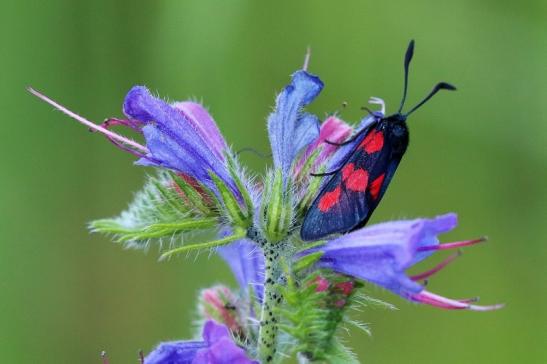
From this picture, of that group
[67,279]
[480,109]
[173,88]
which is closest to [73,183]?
[67,279]

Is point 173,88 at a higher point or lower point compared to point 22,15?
lower

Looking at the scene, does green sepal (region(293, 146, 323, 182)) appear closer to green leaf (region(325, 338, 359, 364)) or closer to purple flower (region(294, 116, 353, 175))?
purple flower (region(294, 116, 353, 175))

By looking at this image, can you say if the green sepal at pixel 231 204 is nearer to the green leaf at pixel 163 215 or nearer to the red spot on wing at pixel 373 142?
the green leaf at pixel 163 215

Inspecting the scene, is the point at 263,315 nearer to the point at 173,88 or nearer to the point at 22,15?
the point at 173,88

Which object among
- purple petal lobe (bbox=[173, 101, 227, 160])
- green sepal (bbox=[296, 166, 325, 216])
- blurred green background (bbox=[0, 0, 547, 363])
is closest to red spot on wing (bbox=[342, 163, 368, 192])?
green sepal (bbox=[296, 166, 325, 216])

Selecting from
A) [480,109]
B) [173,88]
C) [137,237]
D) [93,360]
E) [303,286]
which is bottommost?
[93,360]

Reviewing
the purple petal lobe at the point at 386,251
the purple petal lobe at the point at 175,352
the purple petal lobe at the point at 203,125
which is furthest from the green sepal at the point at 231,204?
the purple petal lobe at the point at 175,352

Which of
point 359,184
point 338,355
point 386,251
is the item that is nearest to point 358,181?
point 359,184
